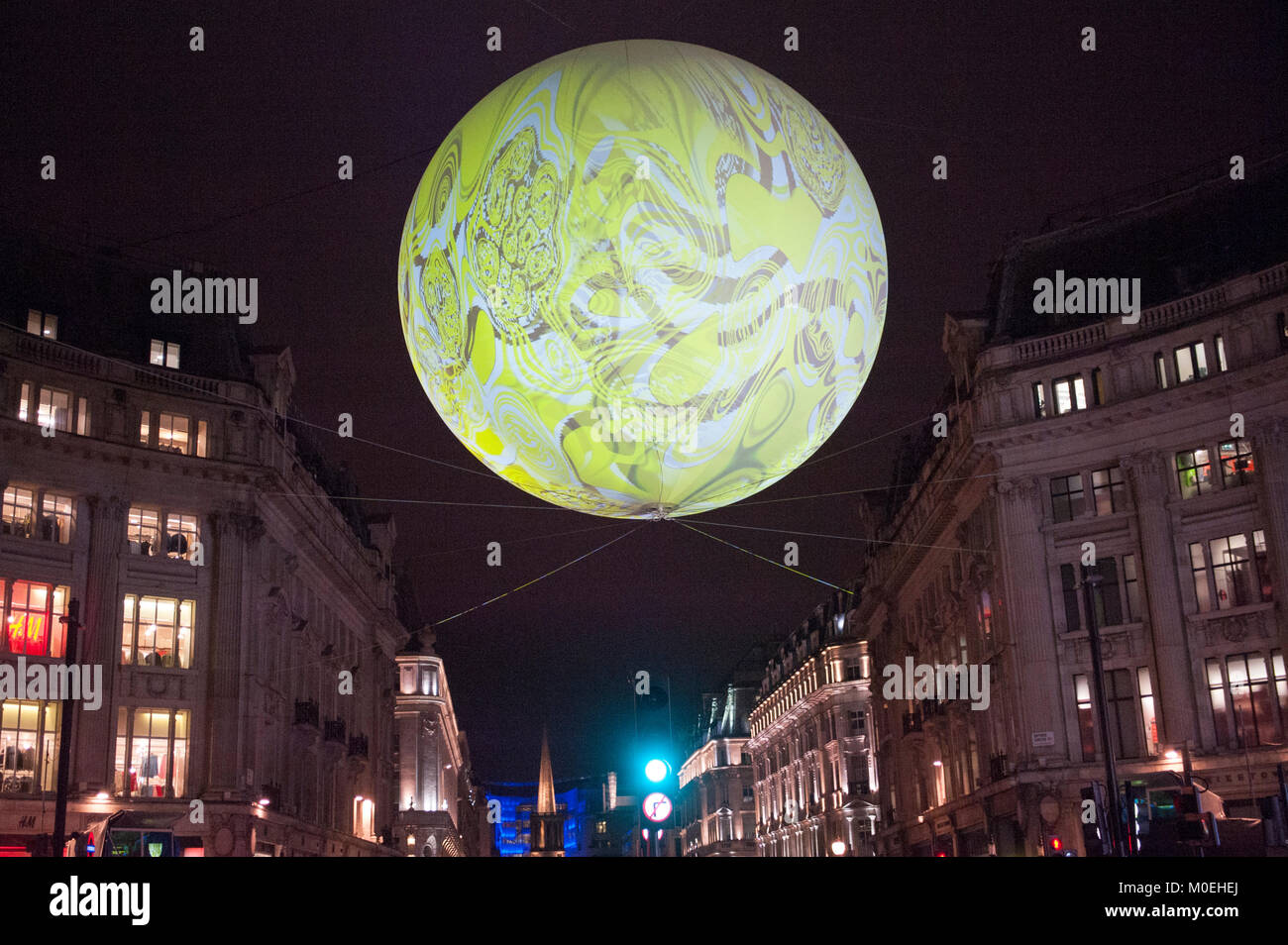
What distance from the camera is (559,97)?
837cm

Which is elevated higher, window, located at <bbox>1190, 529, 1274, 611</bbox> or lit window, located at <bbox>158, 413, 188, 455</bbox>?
lit window, located at <bbox>158, 413, 188, 455</bbox>

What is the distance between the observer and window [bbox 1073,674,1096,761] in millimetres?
40844

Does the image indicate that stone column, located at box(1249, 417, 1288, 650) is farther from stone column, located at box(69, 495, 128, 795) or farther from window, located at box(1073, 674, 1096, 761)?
stone column, located at box(69, 495, 128, 795)

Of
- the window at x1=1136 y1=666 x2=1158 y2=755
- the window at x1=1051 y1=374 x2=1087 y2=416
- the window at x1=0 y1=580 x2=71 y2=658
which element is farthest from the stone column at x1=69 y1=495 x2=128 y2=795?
the window at x1=1136 y1=666 x2=1158 y2=755

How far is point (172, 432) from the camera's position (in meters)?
43.0

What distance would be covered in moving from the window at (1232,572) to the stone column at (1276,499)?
0.62 m

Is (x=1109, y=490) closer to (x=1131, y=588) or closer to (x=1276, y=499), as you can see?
(x=1131, y=588)

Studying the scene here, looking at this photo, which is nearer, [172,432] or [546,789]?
[172,432]

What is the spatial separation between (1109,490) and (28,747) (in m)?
34.1

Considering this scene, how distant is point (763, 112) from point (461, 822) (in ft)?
381

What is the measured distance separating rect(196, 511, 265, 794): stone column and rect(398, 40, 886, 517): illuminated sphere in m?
34.7

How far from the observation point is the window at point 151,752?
128ft

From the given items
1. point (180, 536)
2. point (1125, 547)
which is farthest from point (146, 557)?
point (1125, 547)

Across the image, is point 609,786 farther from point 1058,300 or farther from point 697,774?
point 1058,300
